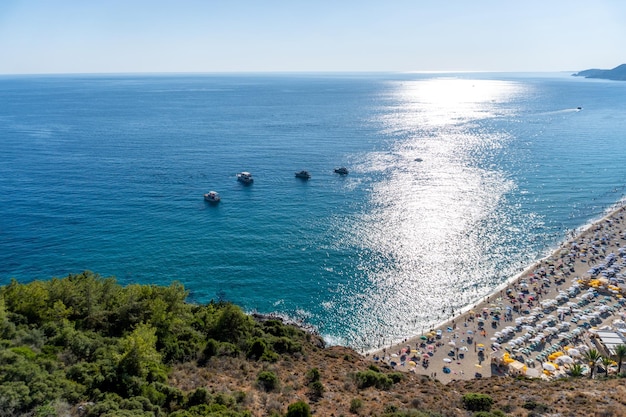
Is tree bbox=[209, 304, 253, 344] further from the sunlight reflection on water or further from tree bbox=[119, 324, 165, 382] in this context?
the sunlight reflection on water

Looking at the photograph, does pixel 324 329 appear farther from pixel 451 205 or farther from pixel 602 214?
pixel 602 214

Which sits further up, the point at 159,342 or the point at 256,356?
the point at 159,342

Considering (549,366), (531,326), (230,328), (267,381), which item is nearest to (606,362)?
(549,366)

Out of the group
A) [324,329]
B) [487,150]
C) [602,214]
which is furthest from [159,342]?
[487,150]

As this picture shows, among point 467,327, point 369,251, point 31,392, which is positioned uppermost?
point 31,392

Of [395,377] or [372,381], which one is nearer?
[372,381]

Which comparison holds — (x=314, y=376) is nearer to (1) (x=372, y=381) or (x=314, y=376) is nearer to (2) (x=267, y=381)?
(2) (x=267, y=381)

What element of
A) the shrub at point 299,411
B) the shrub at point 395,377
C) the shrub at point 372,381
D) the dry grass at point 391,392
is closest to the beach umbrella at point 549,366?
the dry grass at point 391,392
